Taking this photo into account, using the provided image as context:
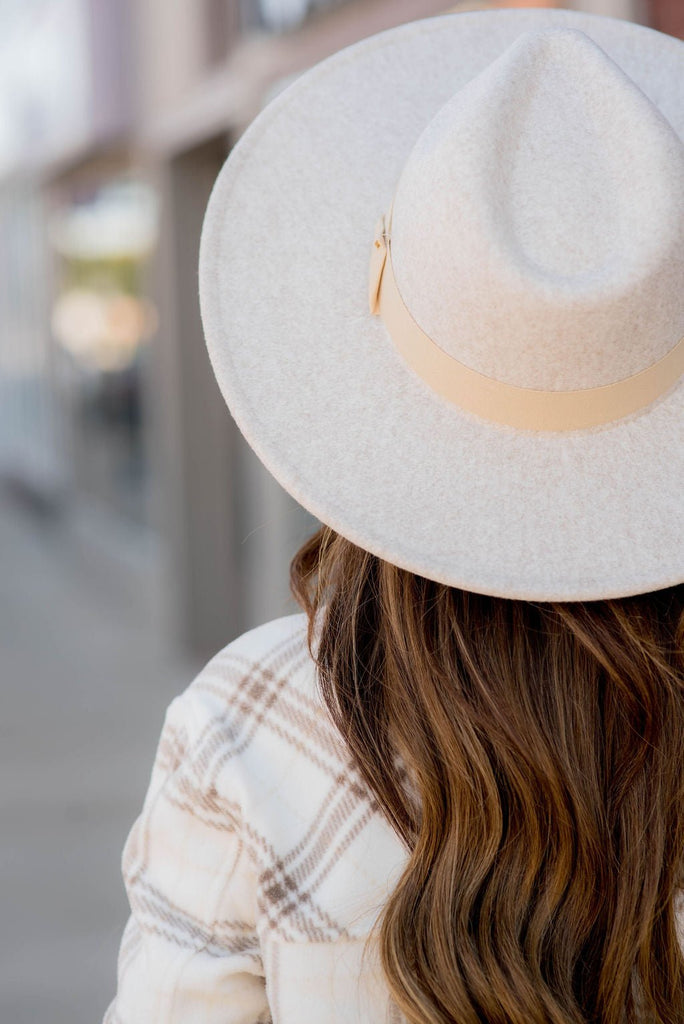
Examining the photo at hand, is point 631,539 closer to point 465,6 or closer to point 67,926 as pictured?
point 465,6

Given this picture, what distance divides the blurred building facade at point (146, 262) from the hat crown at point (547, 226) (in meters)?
1.31

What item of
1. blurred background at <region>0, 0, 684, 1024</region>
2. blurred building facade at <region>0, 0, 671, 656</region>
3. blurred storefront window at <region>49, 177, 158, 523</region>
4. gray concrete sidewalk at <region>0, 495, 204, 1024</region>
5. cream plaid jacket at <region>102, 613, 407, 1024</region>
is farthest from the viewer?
blurred storefront window at <region>49, 177, 158, 523</region>

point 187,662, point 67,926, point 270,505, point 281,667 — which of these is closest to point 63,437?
point 187,662

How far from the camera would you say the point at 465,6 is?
2.92 meters

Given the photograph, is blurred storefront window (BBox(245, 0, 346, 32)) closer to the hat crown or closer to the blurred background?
the blurred background

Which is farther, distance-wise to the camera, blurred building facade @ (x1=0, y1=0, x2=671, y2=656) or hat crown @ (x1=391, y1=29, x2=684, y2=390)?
blurred building facade @ (x1=0, y1=0, x2=671, y2=656)

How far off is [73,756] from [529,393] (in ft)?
13.6

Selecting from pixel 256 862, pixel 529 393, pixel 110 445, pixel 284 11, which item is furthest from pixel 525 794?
pixel 110 445

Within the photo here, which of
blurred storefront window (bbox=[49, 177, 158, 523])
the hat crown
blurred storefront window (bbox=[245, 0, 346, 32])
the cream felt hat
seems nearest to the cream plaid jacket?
the cream felt hat

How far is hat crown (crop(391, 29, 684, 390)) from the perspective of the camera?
949 millimetres

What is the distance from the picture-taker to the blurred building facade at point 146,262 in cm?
430

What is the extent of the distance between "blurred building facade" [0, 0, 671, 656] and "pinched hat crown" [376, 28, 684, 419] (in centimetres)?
132

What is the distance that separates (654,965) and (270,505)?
3.36 m

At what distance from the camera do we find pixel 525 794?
102 centimetres
